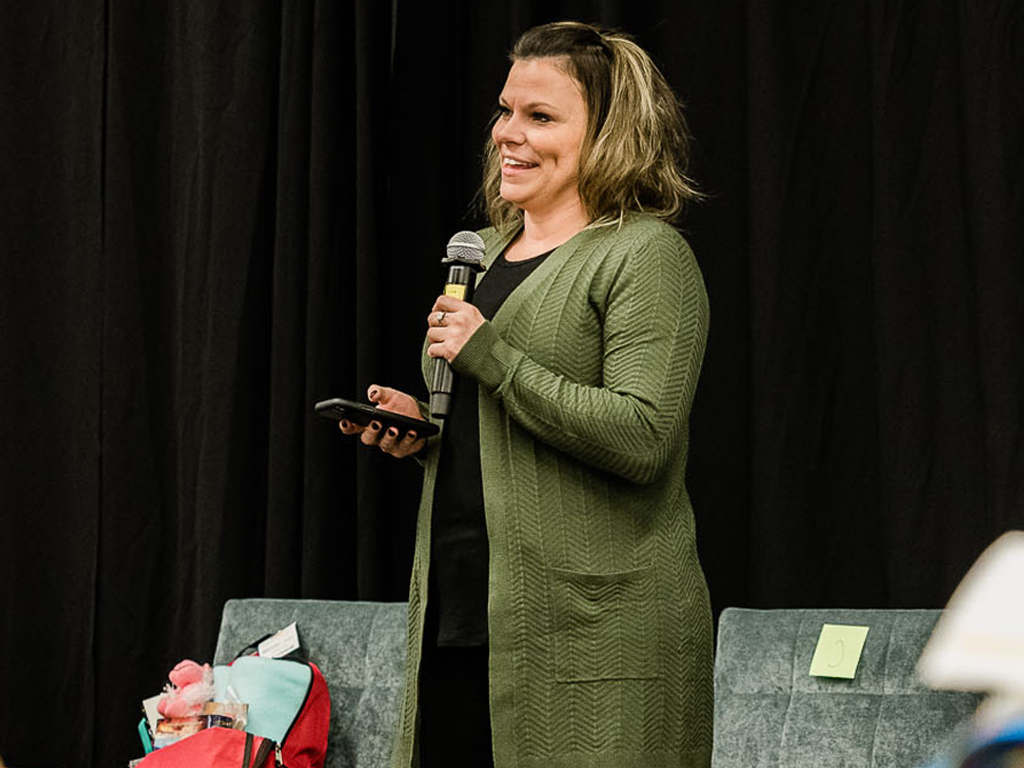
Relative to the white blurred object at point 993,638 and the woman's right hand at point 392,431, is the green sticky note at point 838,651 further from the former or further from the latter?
the white blurred object at point 993,638

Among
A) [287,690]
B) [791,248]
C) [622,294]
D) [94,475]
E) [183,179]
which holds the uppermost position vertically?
[183,179]

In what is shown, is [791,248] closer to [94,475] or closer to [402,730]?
[402,730]

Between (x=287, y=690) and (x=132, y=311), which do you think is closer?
(x=287, y=690)

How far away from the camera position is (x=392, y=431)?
178 centimetres

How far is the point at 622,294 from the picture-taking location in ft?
5.59

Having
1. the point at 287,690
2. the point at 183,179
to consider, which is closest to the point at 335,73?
the point at 183,179

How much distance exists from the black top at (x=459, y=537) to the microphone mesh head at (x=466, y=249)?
155 mm

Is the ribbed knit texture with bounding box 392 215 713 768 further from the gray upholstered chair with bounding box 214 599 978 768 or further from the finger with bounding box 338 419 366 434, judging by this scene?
the gray upholstered chair with bounding box 214 599 978 768

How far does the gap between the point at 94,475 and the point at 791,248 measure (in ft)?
5.72

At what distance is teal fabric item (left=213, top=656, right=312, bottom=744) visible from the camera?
102 inches

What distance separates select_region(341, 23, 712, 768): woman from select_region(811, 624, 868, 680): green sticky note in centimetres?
39

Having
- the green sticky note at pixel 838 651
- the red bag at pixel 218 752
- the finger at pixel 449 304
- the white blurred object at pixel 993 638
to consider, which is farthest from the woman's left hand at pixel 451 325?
the white blurred object at pixel 993 638

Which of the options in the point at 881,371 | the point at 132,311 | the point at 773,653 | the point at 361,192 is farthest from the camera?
the point at 132,311

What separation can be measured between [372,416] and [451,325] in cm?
17
